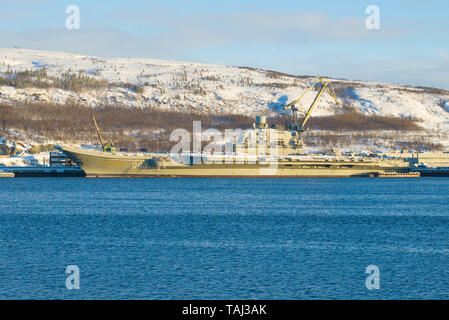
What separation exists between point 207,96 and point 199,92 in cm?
291

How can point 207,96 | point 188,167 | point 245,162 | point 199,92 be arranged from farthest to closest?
1. point 199,92
2. point 207,96
3. point 245,162
4. point 188,167

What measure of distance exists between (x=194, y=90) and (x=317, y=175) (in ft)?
310

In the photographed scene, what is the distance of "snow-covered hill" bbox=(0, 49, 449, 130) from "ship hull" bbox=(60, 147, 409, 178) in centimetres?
8183

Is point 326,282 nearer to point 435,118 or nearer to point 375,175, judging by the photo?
point 375,175

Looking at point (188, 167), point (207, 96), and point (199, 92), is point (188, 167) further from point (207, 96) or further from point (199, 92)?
point (199, 92)

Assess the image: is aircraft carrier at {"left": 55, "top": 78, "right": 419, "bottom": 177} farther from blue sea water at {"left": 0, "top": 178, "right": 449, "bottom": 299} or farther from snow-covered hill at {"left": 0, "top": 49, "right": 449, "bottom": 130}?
snow-covered hill at {"left": 0, "top": 49, "right": 449, "bottom": 130}

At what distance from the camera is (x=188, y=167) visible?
261 ft

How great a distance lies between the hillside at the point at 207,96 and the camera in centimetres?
15725

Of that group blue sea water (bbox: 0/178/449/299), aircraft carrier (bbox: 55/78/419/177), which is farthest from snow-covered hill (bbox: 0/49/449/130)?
blue sea water (bbox: 0/178/449/299)

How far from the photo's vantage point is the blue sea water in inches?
898

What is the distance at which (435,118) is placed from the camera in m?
181

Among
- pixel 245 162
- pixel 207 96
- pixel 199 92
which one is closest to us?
pixel 245 162

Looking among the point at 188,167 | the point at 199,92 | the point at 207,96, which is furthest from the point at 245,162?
the point at 199,92
